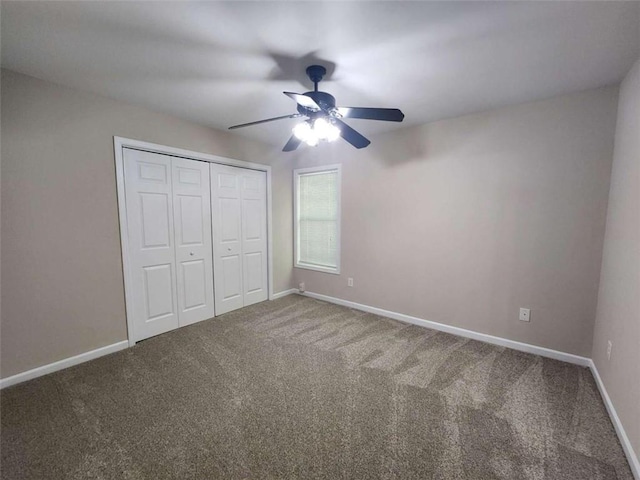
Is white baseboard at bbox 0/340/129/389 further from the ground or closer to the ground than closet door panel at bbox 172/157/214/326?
closer to the ground

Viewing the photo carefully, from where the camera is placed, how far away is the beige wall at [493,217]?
226 cm

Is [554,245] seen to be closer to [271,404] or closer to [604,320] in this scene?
[604,320]

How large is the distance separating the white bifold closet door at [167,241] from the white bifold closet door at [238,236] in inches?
5.6

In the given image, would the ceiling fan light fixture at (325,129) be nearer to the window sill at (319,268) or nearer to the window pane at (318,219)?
the window pane at (318,219)

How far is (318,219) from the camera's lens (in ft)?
13.5

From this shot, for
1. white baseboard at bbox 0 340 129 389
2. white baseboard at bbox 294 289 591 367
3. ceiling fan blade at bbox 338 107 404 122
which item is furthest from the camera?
white baseboard at bbox 294 289 591 367

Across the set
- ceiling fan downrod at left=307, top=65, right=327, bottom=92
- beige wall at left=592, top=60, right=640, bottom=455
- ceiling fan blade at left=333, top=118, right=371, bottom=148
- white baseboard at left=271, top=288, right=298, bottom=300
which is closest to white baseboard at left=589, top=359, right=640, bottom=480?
beige wall at left=592, top=60, right=640, bottom=455

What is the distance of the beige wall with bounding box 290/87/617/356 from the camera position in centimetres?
226

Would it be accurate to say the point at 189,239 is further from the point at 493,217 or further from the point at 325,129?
the point at 493,217

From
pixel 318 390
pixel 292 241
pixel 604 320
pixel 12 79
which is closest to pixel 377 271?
pixel 292 241

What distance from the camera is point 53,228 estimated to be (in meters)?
2.19

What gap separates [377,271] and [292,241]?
5.10 feet

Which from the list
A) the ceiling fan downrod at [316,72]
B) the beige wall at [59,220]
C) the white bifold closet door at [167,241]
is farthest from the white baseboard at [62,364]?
the ceiling fan downrod at [316,72]

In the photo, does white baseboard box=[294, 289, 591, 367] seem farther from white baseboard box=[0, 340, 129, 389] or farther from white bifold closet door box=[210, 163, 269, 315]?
white baseboard box=[0, 340, 129, 389]
